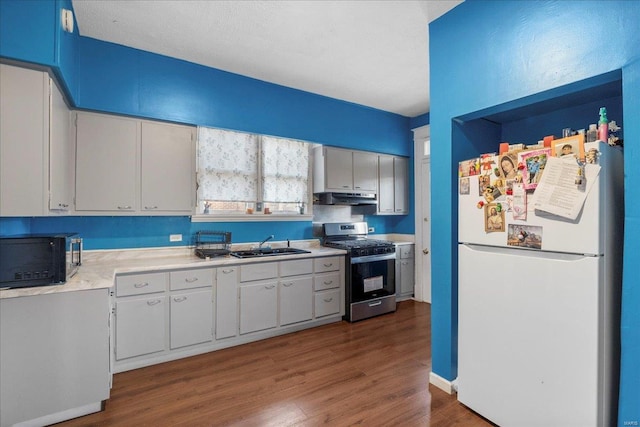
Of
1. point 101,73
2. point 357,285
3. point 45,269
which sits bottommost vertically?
point 357,285

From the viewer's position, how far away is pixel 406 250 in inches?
195

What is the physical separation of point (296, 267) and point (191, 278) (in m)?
1.14

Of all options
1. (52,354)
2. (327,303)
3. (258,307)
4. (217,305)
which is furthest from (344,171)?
(52,354)

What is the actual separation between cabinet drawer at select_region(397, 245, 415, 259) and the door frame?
0.38 ft

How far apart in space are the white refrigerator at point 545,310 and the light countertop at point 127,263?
201 centimetres

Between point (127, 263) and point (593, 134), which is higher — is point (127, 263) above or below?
below

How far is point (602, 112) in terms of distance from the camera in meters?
1.70

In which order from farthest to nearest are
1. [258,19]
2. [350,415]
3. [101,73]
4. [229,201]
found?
1. [229,201]
2. [101,73]
3. [258,19]
4. [350,415]

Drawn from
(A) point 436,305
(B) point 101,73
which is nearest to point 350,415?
(A) point 436,305

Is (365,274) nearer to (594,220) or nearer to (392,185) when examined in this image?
(392,185)

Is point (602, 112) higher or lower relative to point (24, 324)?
higher

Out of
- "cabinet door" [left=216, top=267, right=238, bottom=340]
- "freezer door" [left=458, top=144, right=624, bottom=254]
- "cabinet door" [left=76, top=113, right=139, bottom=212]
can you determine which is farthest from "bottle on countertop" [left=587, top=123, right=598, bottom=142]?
"cabinet door" [left=76, top=113, right=139, bottom=212]

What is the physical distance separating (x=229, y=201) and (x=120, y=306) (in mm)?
1524

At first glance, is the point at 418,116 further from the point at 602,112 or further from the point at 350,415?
the point at 350,415
